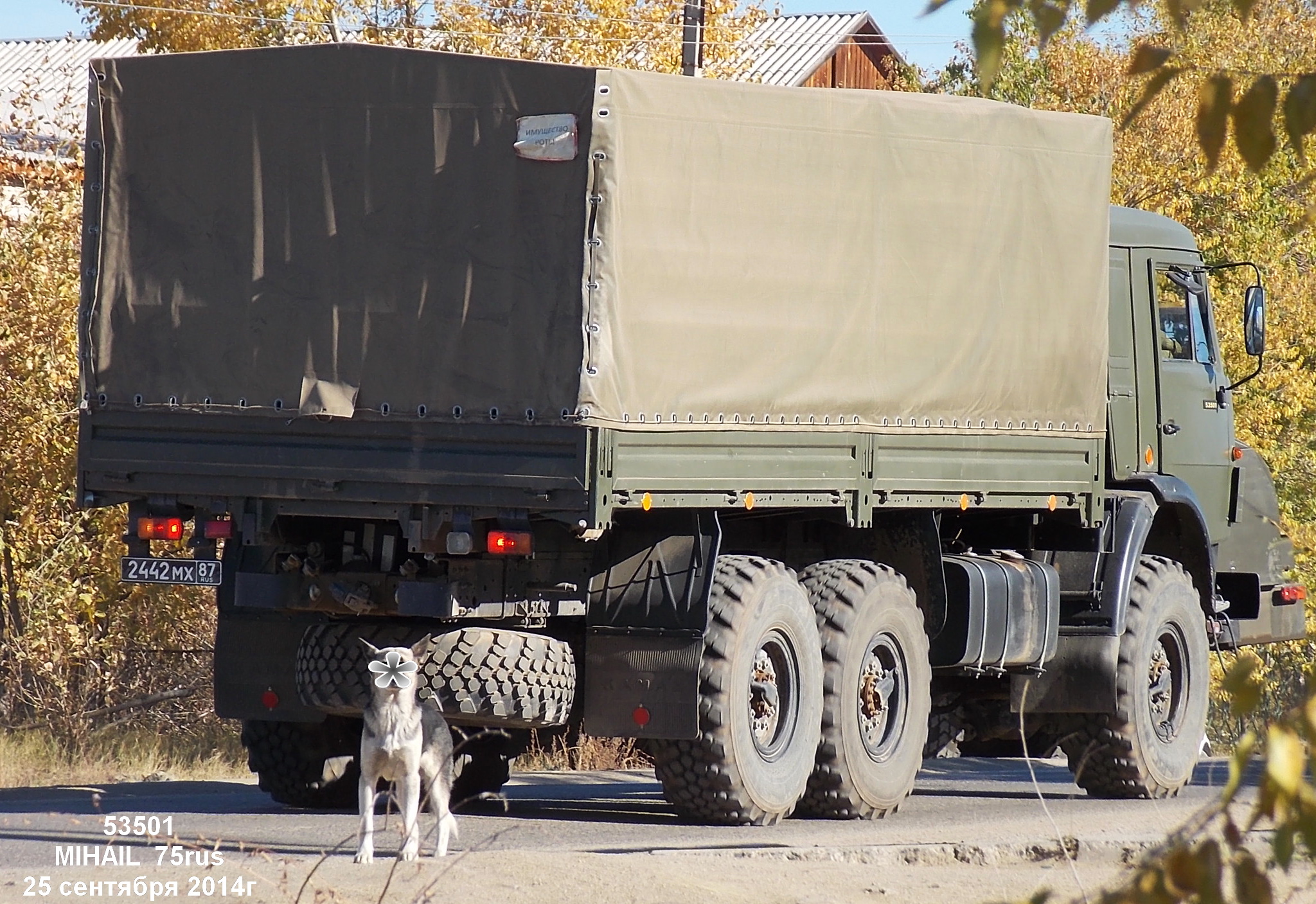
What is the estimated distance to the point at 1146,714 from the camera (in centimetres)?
1113

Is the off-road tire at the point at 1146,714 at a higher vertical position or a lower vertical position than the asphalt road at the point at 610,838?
higher

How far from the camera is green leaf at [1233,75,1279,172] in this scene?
2762mm

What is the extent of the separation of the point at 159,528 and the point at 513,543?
1.78 metres

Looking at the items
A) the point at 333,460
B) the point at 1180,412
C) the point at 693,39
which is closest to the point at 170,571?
the point at 333,460

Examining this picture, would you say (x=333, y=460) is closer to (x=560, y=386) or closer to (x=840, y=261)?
(x=560, y=386)

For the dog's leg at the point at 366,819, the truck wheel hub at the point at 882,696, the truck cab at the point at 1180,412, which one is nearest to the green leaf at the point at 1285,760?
the dog's leg at the point at 366,819

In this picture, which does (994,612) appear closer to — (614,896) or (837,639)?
(837,639)

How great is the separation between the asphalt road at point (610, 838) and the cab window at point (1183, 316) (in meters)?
2.70

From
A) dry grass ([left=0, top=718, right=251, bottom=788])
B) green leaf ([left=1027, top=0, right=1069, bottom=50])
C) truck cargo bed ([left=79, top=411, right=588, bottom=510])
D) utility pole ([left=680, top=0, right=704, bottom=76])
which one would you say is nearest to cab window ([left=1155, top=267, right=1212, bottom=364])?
truck cargo bed ([left=79, top=411, right=588, bottom=510])

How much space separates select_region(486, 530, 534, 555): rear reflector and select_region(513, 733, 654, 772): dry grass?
234 inches

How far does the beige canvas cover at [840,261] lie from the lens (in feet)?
27.1

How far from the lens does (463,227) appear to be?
327 inches

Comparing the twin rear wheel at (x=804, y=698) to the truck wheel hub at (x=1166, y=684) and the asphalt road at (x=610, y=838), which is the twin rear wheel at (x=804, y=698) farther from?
the truck wheel hub at (x=1166, y=684)

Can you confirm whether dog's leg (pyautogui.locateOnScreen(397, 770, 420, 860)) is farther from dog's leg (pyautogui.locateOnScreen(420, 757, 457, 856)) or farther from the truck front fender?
the truck front fender
